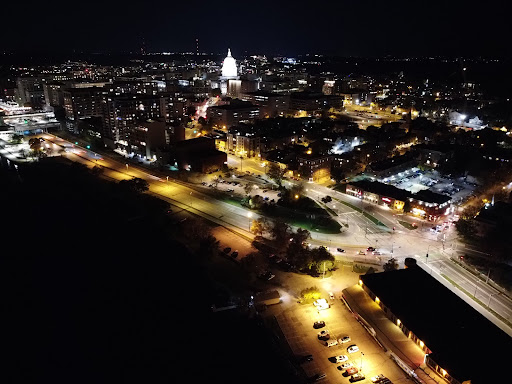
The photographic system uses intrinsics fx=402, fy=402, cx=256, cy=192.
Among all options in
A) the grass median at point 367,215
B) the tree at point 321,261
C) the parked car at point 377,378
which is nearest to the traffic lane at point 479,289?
the grass median at point 367,215

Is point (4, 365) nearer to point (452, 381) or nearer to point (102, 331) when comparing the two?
point (102, 331)

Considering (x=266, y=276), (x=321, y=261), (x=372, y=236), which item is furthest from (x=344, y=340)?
(x=372, y=236)

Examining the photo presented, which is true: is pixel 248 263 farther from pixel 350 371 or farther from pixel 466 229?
pixel 466 229

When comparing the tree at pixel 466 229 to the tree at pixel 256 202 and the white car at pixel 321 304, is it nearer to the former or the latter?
the white car at pixel 321 304

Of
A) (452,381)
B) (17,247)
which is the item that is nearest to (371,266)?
Result: (452,381)

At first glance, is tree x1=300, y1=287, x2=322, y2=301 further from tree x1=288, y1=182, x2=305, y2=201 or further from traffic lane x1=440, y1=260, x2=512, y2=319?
tree x1=288, y1=182, x2=305, y2=201
